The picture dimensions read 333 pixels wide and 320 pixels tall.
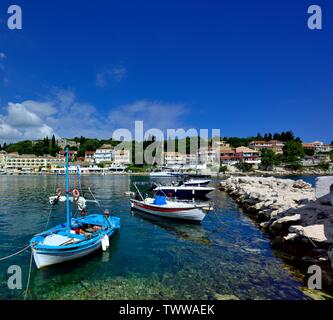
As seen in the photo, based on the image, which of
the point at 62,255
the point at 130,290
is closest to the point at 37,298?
the point at 62,255

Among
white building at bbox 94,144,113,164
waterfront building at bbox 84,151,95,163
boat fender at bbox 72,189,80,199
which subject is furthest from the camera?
waterfront building at bbox 84,151,95,163

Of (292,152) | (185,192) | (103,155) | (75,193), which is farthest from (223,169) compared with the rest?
(75,193)

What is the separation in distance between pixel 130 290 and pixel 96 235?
526cm

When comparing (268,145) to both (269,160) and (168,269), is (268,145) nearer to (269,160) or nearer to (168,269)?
(269,160)

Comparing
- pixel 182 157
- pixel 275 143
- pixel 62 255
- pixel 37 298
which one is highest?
pixel 275 143

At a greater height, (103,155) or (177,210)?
(103,155)

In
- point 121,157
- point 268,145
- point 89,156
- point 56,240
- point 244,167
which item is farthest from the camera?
point 89,156

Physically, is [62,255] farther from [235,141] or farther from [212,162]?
[235,141]

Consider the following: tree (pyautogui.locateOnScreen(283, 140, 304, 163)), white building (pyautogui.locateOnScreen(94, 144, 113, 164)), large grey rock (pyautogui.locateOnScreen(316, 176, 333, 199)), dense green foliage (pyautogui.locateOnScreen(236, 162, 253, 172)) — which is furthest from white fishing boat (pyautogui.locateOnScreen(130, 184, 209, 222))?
white building (pyautogui.locateOnScreen(94, 144, 113, 164))

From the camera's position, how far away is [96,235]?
14430mm

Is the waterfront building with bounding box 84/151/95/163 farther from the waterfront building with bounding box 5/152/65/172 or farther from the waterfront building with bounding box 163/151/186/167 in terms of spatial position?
the waterfront building with bounding box 163/151/186/167

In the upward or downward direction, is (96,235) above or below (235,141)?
below

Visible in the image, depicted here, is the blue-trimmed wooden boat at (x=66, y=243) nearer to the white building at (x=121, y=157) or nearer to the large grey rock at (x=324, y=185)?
the large grey rock at (x=324, y=185)

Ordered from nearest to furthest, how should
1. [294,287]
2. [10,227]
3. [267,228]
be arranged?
[294,287] < [267,228] < [10,227]
